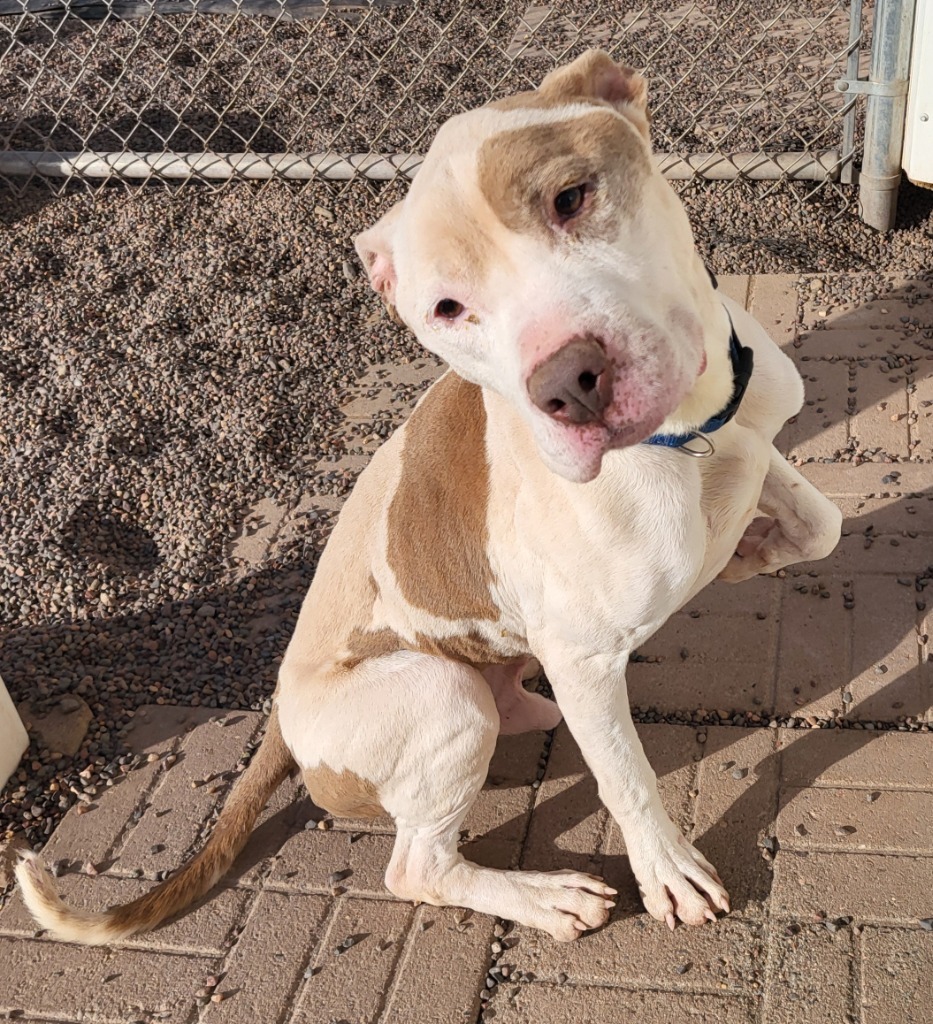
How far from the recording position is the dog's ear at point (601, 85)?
2439 millimetres

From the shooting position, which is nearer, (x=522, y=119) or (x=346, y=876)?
(x=522, y=119)

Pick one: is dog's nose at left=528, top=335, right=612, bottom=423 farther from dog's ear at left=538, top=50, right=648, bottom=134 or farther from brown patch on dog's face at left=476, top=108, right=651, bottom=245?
dog's ear at left=538, top=50, right=648, bottom=134

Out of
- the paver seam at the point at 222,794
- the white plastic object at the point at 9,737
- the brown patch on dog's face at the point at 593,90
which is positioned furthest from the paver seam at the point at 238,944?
the brown patch on dog's face at the point at 593,90

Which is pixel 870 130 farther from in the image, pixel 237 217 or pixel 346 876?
pixel 346 876

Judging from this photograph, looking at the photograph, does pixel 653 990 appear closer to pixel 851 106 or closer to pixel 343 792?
pixel 343 792

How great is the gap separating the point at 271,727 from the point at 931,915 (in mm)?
1835

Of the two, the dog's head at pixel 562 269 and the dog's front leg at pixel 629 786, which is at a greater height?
the dog's head at pixel 562 269

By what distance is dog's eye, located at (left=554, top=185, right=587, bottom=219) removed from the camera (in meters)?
2.22

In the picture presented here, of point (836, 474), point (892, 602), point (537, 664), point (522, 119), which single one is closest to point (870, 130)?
point (836, 474)

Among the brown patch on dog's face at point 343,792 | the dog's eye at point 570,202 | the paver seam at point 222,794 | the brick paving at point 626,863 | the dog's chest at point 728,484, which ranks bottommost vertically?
the brick paving at point 626,863

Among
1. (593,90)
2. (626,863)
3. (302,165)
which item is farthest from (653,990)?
(302,165)

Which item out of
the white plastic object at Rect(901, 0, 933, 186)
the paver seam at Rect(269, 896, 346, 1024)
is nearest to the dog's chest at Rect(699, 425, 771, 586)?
the paver seam at Rect(269, 896, 346, 1024)

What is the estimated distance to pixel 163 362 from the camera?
18.3 ft

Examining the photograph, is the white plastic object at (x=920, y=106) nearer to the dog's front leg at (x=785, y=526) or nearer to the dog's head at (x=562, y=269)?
the dog's front leg at (x=785, y=526)
